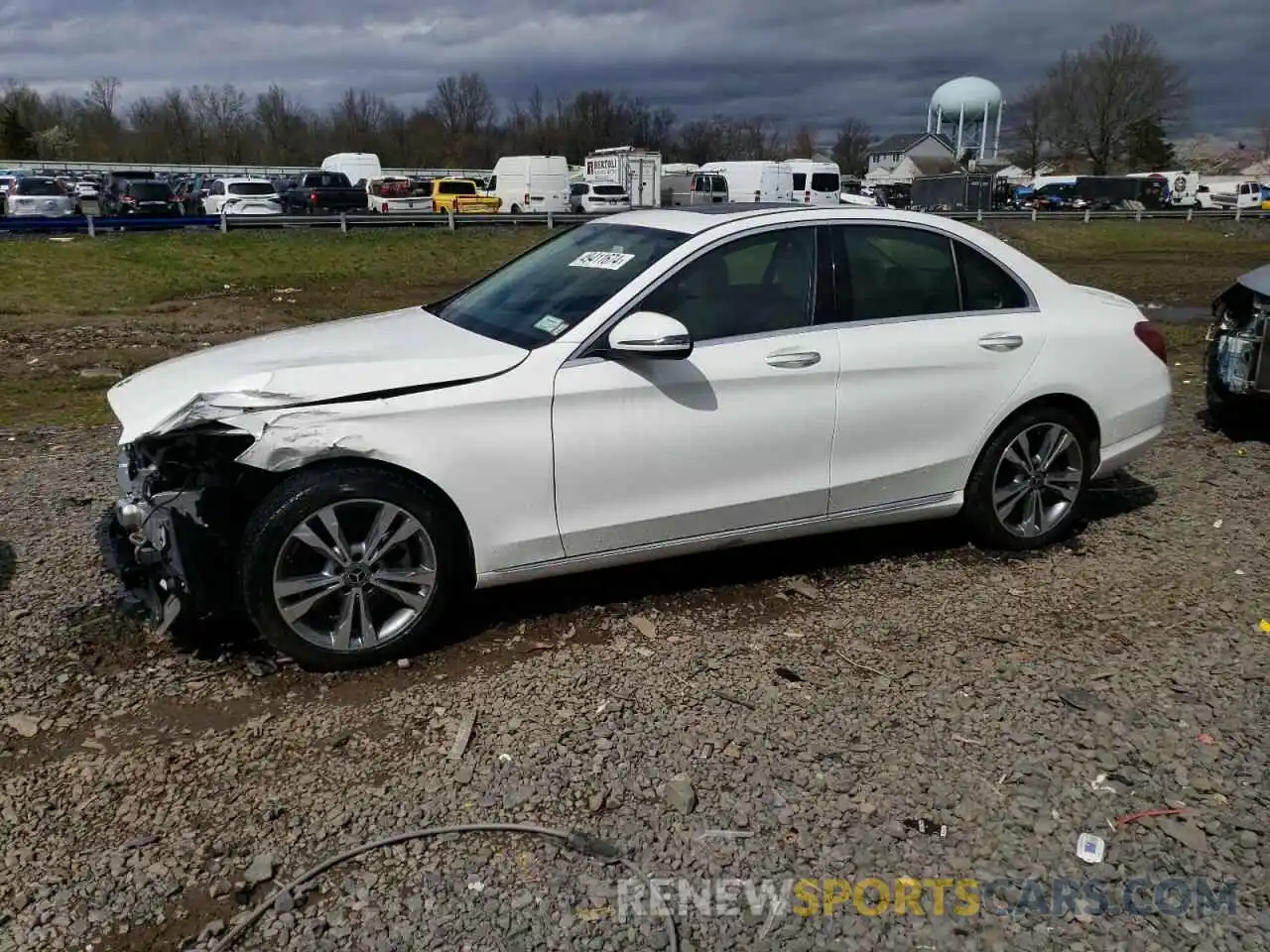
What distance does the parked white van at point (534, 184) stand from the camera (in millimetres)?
39750

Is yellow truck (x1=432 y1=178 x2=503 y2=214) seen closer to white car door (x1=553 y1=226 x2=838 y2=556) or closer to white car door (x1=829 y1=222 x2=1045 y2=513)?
white car door (x1=829 y1=222 x2=1045 y2=513)

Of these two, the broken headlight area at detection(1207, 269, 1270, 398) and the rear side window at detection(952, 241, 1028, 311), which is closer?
the rear side window at detection(952, 241, 1028, 311)

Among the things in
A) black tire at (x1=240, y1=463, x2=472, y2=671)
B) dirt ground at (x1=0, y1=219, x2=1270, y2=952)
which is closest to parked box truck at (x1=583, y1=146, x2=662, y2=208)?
dirt ground at (x1=0, y1=219, x2=1270, y2=952)

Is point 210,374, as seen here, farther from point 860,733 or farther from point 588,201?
point 588,201

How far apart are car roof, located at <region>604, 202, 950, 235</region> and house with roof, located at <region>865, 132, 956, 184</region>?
3353 inches

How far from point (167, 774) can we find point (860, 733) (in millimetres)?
2250

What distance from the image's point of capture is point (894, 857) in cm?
288

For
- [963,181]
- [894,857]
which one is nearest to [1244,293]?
[894,857]

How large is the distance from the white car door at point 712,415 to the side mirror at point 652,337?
0.14 metres

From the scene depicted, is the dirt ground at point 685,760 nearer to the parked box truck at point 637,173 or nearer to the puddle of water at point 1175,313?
the puddle of water at point 1175,313

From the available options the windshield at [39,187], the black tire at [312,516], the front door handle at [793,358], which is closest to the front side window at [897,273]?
the front door handle at [793,358]

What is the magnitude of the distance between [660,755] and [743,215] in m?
2.42

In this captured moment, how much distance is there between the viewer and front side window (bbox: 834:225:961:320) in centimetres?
462

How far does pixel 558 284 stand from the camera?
177 inches
